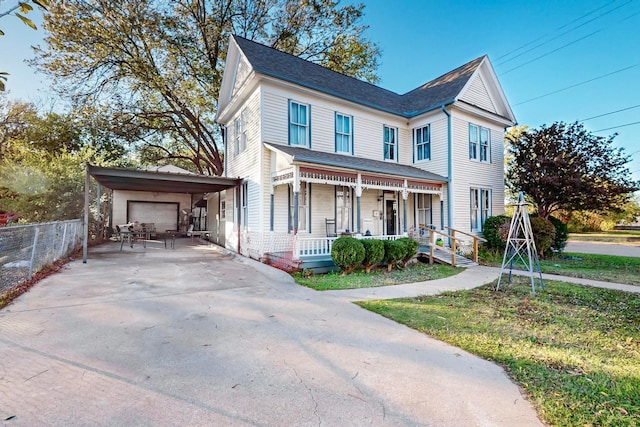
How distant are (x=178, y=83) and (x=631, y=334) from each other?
22089 millimetres

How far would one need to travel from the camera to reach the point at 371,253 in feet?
29.6

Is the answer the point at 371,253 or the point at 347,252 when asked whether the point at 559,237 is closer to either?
the point at 371,253

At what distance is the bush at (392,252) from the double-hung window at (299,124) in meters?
4.92

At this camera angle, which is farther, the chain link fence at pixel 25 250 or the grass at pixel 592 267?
the grass at pixel 592 267

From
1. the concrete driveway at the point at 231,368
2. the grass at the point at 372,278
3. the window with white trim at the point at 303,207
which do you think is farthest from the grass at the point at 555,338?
the window with white trim at the point at 303,207

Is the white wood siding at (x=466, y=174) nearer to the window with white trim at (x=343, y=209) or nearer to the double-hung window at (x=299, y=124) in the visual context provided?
the window with white trim at (x=343, y=209)

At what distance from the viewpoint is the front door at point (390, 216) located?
45.2ft

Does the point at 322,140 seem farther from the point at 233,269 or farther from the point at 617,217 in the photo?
the point at 617,217

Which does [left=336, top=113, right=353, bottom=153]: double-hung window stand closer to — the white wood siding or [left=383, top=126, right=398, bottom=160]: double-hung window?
[left=383, top=126, right=398, bottom=160]: double-hung window

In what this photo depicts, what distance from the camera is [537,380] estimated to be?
119 inches

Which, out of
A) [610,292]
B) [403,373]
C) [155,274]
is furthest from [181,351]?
[610,292]

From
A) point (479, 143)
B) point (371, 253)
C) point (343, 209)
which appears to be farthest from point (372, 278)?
point (479, 143)

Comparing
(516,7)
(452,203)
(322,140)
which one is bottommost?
(452,203)

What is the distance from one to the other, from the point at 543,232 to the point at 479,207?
105 inches
